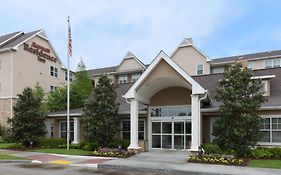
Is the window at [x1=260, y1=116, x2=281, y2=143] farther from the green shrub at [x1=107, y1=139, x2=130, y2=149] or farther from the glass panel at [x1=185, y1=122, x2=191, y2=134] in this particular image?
the green shrub at [x1=107, y1=139, x2=130, y2=149]

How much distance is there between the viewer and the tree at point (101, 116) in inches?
862

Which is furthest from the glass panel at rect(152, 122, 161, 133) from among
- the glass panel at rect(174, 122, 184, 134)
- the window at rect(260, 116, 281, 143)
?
the window at rect(260, 116, 281, 143)

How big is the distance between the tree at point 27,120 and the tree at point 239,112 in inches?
597

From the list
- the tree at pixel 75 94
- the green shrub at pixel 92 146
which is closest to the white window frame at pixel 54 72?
the tree at pixel 75 94

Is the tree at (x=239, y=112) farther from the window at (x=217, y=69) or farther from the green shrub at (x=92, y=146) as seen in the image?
the window at (x=217, y=69)

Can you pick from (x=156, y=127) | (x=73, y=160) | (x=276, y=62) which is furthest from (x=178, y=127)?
(x=276, y=62)

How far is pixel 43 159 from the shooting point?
1833cm

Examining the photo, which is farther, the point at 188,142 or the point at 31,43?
the point at 31,43

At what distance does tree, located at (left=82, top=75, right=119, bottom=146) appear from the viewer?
21.9 meters

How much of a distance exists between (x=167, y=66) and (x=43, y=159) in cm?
979

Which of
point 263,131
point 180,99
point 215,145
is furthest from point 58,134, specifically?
point 263,131

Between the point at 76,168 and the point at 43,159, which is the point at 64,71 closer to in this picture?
the point at 43,159

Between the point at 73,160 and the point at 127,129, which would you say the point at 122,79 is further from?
the point at 73,160

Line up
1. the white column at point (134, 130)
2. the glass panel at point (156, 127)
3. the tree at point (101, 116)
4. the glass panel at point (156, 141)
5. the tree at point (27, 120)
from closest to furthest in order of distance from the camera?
the white column at point (134, 130) < the tree at point (101, 116) < the glass panel at point (156, 141) < the glass panel at point (156, 127) < the tree at point (27, 120)
